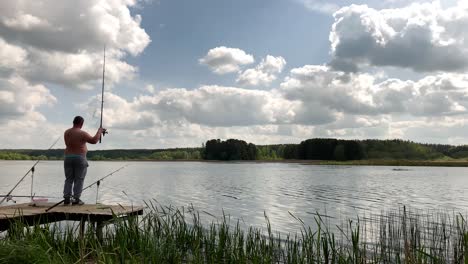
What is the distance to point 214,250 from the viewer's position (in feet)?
27.1

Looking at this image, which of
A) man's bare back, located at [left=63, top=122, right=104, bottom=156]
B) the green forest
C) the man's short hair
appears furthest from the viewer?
the green forest

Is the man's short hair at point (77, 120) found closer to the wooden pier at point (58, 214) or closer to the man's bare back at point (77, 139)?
the man's bare back at point (77, 139)

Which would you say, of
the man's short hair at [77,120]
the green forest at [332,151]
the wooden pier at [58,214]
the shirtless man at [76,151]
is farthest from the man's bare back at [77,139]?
the green forest at [332,151]

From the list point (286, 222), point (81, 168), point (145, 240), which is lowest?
point (286, 222)

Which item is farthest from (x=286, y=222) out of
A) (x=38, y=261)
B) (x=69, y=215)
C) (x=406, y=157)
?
(x=406, y=157)

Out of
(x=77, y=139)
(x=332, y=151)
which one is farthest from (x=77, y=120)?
(x=332, y=151)

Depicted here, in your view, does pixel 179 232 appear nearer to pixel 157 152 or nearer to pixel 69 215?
pixel 69 215

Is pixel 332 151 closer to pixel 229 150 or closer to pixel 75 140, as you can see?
pixel 229 150

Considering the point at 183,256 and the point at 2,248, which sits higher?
the point at 2,248

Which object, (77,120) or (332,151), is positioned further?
(332,151)

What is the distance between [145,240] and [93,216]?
2.76 m

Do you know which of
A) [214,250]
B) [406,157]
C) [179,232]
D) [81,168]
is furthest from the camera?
[406,157]

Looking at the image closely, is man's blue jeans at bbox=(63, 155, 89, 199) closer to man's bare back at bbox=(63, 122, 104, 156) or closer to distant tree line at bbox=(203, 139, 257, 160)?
man's bare back at bbox=(63, 122, 104, 156)

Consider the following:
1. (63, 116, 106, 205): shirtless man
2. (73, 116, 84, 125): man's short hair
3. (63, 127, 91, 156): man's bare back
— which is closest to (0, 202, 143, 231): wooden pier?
(63, 116, 106, 205): shirtless man
